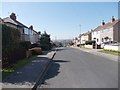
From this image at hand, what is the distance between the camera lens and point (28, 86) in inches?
430

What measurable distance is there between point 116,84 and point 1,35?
986 centimetres

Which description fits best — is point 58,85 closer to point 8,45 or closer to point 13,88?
point 13,88

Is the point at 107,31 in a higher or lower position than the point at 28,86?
higher

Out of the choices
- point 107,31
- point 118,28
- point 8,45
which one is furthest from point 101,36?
point 8,45

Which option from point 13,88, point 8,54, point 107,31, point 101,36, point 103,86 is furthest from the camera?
point 101,36

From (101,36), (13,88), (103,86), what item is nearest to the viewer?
(13,88)

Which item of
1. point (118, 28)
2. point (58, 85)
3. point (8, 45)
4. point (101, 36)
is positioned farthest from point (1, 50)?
point (101, 36)

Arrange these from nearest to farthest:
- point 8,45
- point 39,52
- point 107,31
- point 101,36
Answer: point 8,45
point 39,52
point 107,31
point 101,36

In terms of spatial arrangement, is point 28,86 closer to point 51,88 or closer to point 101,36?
point 51,88

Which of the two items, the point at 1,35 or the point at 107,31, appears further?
the point at 107,31

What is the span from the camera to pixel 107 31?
3147 inches

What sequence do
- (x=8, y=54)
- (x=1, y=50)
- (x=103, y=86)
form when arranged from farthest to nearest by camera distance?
(x=8, y=54) → (x=1, y=50) → (x=103, y=86)

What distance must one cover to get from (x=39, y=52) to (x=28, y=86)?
30826 mm

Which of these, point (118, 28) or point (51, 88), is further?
point (118, 28)
